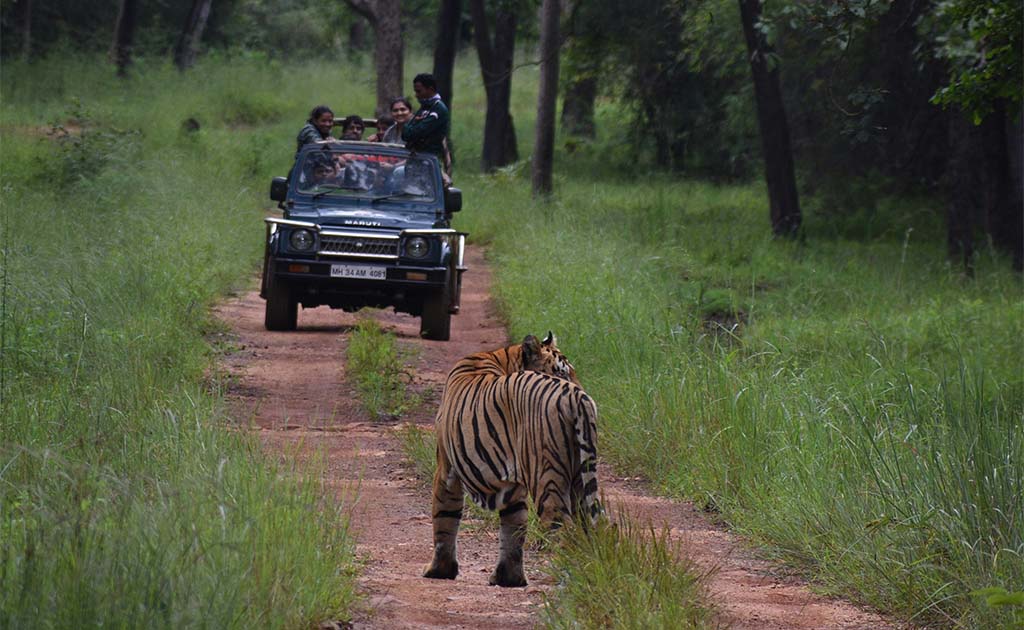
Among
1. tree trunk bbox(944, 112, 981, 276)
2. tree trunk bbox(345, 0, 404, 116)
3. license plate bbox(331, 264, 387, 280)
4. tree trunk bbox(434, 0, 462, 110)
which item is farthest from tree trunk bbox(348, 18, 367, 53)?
license plate bbox(331, 264, 387, 280)

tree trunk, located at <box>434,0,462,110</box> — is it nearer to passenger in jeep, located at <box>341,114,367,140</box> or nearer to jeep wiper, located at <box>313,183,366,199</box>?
passenger in jeep, located at <box>341,114,367,140</box>

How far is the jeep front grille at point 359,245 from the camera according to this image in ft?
43.6

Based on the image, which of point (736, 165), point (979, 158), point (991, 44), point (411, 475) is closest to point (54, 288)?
point (411, 475)

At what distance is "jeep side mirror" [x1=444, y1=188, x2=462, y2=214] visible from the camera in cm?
1364

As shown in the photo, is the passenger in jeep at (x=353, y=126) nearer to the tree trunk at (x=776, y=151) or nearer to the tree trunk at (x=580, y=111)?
the tree trunk at (x=776, y=151)

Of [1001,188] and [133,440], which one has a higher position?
[1001,188]

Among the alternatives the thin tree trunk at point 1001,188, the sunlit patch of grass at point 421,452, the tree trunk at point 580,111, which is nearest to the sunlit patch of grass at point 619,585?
the sunlit patch of grass at point 421,452

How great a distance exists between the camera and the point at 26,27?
40.1m

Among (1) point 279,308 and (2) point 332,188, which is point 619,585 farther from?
(2) point 332,188

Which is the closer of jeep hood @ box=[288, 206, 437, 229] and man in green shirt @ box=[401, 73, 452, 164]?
jeep hood @ box=[288, 206, 437, 229]

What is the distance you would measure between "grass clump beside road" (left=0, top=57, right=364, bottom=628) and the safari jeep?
985 millimetres

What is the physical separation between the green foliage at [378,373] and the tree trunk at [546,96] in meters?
11.2

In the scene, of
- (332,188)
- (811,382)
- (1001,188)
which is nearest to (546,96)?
(1001,188)

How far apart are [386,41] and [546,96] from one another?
4680 millimetres
